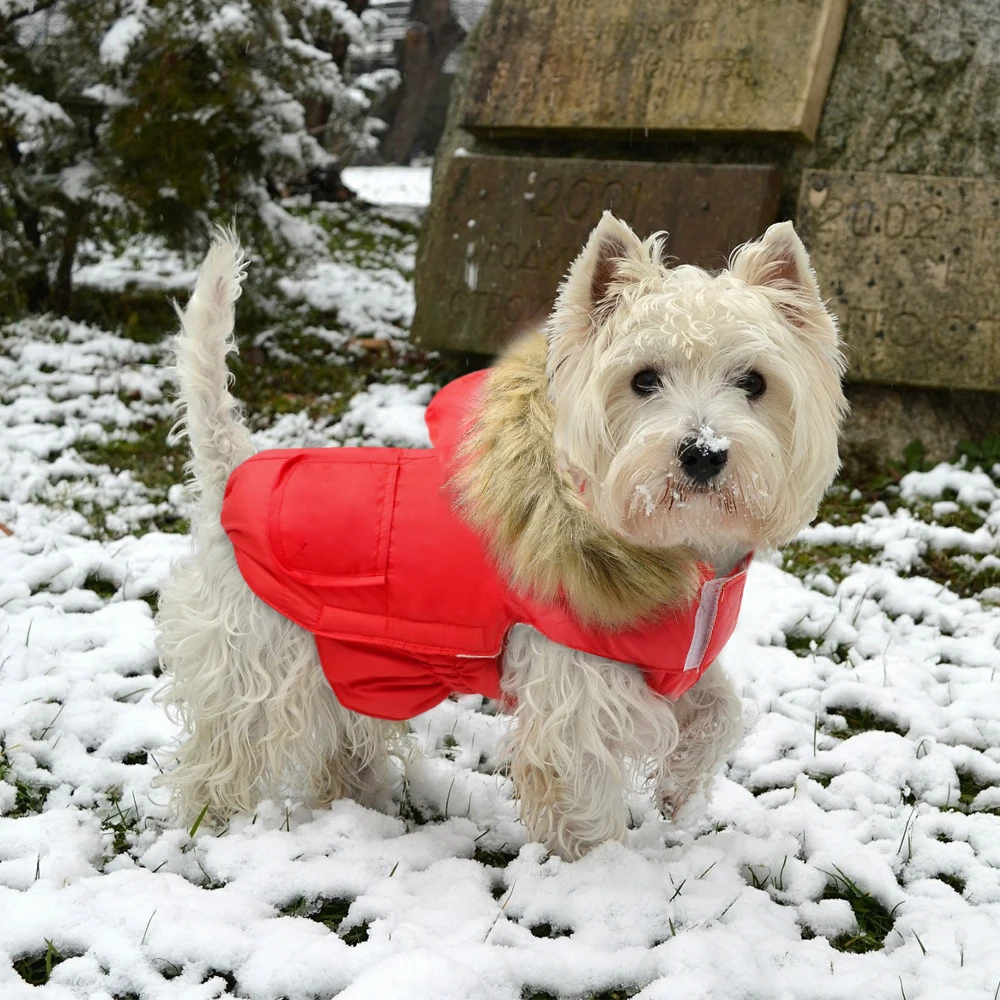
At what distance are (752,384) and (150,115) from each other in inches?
196

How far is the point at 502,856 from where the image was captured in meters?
2.54

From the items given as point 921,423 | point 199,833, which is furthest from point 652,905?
point 921,423

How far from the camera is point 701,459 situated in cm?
190

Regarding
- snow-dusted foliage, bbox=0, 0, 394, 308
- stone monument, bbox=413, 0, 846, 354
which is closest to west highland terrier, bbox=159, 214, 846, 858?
stone monument, bbox=413, 0, 846, 354

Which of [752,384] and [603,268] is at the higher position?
[603,268]

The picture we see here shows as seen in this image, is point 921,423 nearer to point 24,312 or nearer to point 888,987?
point 888,987

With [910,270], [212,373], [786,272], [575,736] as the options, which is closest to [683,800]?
[575,736]

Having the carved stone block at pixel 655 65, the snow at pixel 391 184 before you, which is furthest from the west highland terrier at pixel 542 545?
the snow at pixel 391 184

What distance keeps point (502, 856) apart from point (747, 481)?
46.8 inches

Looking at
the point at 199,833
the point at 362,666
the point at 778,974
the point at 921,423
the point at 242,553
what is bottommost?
the point at 199,833

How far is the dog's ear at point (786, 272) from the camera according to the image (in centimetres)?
208

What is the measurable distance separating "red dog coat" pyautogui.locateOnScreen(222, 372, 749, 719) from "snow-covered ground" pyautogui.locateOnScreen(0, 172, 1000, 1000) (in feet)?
1.40

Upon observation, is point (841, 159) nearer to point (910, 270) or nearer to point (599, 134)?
point (910, 270)

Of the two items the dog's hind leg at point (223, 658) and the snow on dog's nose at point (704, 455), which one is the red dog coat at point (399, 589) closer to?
the dog's hind leg at point (223, 658)
